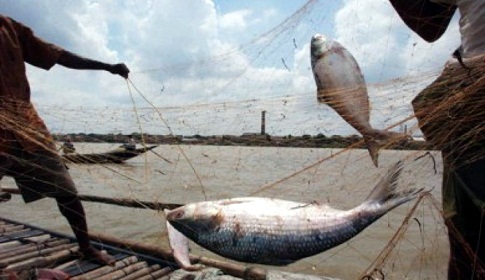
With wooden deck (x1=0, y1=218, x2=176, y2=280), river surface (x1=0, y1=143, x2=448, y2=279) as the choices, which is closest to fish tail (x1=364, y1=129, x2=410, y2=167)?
river surface (x1=0, y1=143, x2=448, y2=279)

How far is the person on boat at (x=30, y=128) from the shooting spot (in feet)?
13.7

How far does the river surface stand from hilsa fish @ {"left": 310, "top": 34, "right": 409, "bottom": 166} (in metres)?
0.18

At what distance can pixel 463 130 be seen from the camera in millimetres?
2553

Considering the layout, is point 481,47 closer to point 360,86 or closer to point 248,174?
point 360,86

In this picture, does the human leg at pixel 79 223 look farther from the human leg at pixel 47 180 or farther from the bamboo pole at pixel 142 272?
the bamboo pole at pixel 142 272

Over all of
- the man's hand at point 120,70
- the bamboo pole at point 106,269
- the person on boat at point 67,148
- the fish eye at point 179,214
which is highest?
the man's hand at point 120,70

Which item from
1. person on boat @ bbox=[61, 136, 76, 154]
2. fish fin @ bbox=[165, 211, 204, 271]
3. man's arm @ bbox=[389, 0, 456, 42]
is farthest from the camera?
person on boat @ bbox=[61, 136, 76, 154]

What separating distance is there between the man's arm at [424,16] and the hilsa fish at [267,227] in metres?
1.33

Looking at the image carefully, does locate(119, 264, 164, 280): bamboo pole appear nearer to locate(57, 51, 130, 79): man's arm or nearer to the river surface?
the river surface

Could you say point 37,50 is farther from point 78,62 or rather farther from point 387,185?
point 387,185

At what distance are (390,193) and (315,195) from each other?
4182 millimetres

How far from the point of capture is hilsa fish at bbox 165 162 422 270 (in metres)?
2.91

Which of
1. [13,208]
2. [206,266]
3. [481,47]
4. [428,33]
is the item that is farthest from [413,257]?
[13,208]

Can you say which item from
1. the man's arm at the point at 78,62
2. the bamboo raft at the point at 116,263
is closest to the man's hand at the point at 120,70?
the man's arm at the point at 78,62
